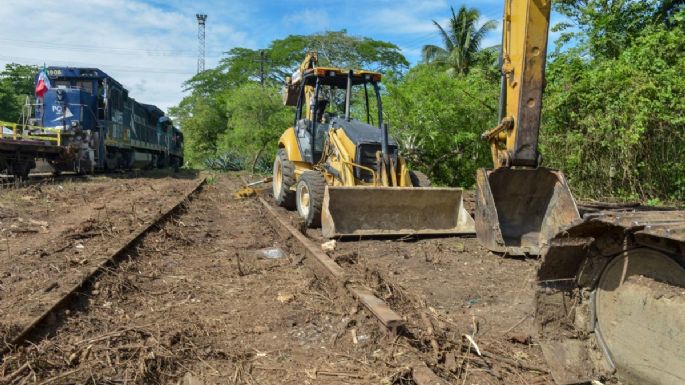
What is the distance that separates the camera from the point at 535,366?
3.61 m

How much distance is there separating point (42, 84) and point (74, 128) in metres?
2.17

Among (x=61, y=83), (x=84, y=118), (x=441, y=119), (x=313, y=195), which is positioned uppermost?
(x=61, y=83)

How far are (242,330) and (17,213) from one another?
728 cm

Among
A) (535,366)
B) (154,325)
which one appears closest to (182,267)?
(154,325)

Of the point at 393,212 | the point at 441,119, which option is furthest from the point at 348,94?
the point at 441,119

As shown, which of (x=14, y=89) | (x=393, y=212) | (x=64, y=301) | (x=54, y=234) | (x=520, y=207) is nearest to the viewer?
(x=64, y=301)

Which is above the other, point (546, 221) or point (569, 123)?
point (569, 123)

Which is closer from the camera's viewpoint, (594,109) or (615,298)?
(615,298)

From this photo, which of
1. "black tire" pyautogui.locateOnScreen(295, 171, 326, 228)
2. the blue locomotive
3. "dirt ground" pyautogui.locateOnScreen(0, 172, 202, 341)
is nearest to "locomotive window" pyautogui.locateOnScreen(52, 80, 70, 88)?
the blue locomotive

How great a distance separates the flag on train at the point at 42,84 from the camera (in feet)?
59.4

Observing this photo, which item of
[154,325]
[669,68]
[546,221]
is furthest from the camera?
[669,68]

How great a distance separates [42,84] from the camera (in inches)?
719

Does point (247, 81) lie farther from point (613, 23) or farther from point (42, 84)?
point (613, 23)

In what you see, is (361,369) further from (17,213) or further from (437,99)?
(437,99)
